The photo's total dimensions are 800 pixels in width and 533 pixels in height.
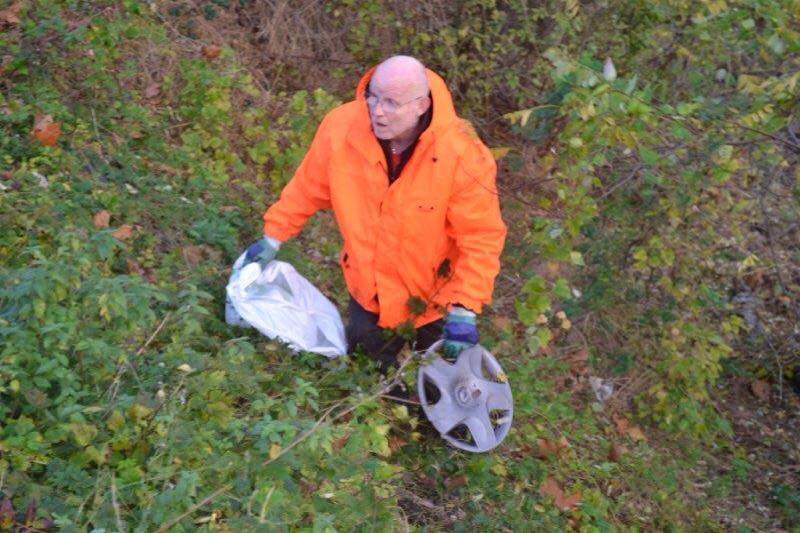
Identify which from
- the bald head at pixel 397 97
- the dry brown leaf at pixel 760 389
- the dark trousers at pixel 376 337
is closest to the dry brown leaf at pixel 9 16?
the dark trousers at pixel 376 337

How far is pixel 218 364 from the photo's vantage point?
3.85 metres

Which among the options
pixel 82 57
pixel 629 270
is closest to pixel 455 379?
pixel 629 270

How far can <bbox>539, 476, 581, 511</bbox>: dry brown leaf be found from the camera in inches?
201

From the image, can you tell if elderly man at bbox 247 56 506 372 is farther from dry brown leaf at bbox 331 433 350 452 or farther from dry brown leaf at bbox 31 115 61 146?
dry brown leaf at bbox 31 115 61 146

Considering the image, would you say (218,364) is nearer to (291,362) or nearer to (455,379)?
(291,362)

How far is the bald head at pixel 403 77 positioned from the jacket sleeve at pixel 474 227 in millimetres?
372

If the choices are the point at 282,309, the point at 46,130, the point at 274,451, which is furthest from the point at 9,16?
the point at 274,451

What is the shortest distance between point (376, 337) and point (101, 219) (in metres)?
1.74

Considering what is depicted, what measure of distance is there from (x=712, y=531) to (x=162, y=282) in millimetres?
3855

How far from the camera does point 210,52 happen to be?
7273 mm

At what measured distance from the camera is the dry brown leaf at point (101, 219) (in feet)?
16.8

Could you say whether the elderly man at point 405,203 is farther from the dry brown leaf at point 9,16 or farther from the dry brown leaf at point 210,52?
the dry brown leaf at point 210,52

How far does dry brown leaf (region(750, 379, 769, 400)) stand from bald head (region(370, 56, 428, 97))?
5208mm

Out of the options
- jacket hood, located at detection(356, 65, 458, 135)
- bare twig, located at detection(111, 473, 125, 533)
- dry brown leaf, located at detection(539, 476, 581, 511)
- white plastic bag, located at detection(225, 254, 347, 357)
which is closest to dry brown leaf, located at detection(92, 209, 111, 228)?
white plastic bag, located at detection(225, 254, 347, 357)
